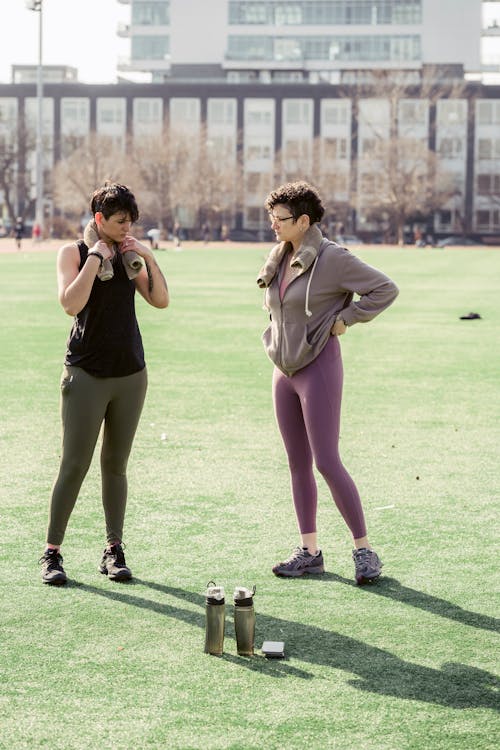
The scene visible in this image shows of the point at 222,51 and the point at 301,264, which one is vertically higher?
the point at 222,51

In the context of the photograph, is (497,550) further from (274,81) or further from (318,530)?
(274,81)

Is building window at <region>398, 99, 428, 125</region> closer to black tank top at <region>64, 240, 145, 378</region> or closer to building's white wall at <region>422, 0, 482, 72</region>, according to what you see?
building's white wall at <region>422, 0, 482, 72</region>

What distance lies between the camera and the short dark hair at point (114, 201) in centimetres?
616

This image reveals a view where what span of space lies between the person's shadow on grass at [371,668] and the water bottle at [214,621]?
0.07 meters

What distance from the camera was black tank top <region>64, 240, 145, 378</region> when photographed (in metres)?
6.31

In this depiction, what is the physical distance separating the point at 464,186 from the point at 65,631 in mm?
119980

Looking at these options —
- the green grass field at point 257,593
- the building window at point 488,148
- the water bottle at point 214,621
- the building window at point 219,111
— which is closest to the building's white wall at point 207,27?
the building window at point 219,111

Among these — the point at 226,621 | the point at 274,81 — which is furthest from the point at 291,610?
the point at 274,81

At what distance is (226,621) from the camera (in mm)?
6059

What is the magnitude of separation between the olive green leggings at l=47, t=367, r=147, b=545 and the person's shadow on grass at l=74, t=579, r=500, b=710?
0.84 m

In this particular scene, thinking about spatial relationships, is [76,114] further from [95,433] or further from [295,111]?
[95,433]

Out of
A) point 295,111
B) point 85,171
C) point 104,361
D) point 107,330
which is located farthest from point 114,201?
point 295,111

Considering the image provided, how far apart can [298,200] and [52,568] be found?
2.27 meters

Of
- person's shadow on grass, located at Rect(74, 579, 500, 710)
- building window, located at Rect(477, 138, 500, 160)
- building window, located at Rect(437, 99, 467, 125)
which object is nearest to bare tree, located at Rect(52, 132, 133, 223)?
building window, located at Rect(437, 99, 467, 125)
